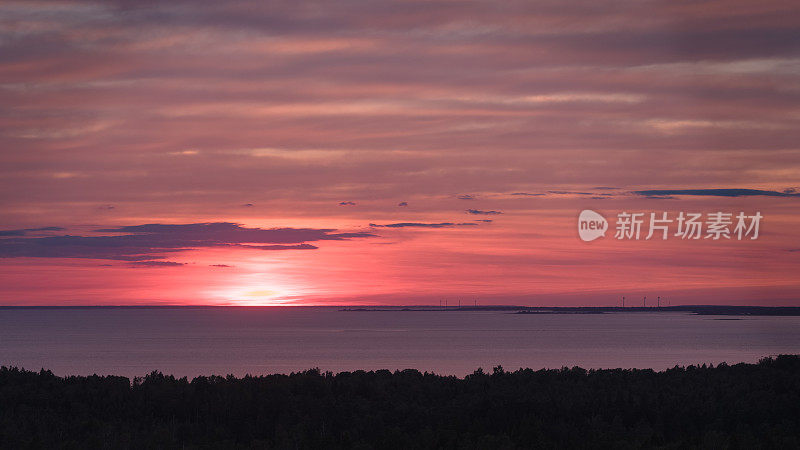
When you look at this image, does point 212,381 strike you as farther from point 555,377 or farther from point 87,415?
point 555,377

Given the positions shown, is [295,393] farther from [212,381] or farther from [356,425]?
[356,425]

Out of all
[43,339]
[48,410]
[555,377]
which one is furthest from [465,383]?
[43,339]

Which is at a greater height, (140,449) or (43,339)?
(43,339)

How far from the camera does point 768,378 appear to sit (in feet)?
149

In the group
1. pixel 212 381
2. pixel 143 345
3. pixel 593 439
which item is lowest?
pixel 593 439

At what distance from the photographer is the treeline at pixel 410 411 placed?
97.0 feet

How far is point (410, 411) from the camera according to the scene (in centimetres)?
3722

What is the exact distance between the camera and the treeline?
97.0 feet

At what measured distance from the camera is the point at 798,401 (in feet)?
130

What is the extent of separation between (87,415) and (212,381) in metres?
7.83

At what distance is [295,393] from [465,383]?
8.59m

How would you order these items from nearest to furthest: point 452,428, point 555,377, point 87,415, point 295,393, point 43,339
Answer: point 452,428 < point 87,415 < point 295,393 < point 555,377 < point 43,339

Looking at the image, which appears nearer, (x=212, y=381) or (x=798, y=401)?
(x=798, y=401)

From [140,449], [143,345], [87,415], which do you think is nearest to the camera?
[140,449]
